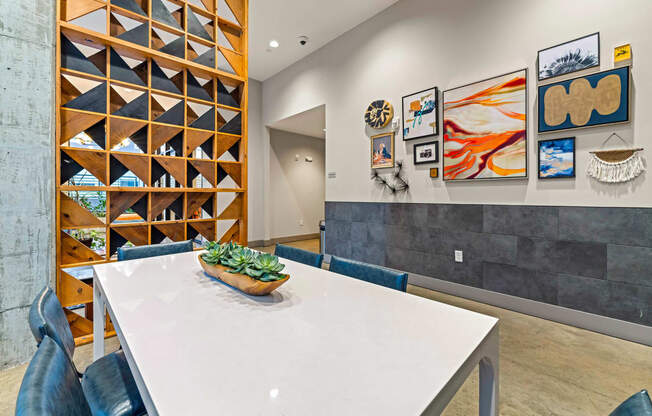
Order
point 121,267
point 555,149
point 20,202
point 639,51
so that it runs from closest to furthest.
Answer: point 121,267 < point 20,202 < point 639,51 < point 555,149

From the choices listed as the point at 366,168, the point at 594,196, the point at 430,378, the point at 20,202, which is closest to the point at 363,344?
the point at 430,378

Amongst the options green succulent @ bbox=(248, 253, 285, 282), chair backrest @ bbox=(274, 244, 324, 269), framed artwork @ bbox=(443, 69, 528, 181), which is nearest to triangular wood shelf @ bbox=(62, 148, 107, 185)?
chair backrest @ bbox=(274, 244, 324, 269)

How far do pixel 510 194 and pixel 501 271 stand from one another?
29.0 inches

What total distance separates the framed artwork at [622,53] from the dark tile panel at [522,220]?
1163 millimetres

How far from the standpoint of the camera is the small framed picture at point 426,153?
10.3 ft

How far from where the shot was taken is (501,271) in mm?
2699

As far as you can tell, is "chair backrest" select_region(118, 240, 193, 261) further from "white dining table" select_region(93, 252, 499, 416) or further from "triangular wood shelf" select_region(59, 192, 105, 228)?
"white dining table" select_region(93, 252, 499, 416)

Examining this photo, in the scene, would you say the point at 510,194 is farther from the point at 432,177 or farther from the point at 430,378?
the point at 430,378

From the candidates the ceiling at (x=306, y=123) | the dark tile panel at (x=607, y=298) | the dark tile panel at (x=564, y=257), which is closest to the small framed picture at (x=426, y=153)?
the dark tile panel at (x=564, y=257)

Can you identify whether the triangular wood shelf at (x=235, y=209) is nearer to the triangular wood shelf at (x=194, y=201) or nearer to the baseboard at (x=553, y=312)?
the triangular wood shelf at (x=194, y=201)

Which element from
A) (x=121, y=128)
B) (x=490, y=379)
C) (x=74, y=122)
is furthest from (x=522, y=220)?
(x=74, y=122)

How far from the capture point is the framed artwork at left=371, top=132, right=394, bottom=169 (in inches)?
141

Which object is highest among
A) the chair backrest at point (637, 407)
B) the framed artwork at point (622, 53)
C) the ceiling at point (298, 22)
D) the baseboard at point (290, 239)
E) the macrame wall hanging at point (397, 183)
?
the ceiling at point (298, 22)

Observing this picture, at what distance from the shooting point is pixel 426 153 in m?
3.24
